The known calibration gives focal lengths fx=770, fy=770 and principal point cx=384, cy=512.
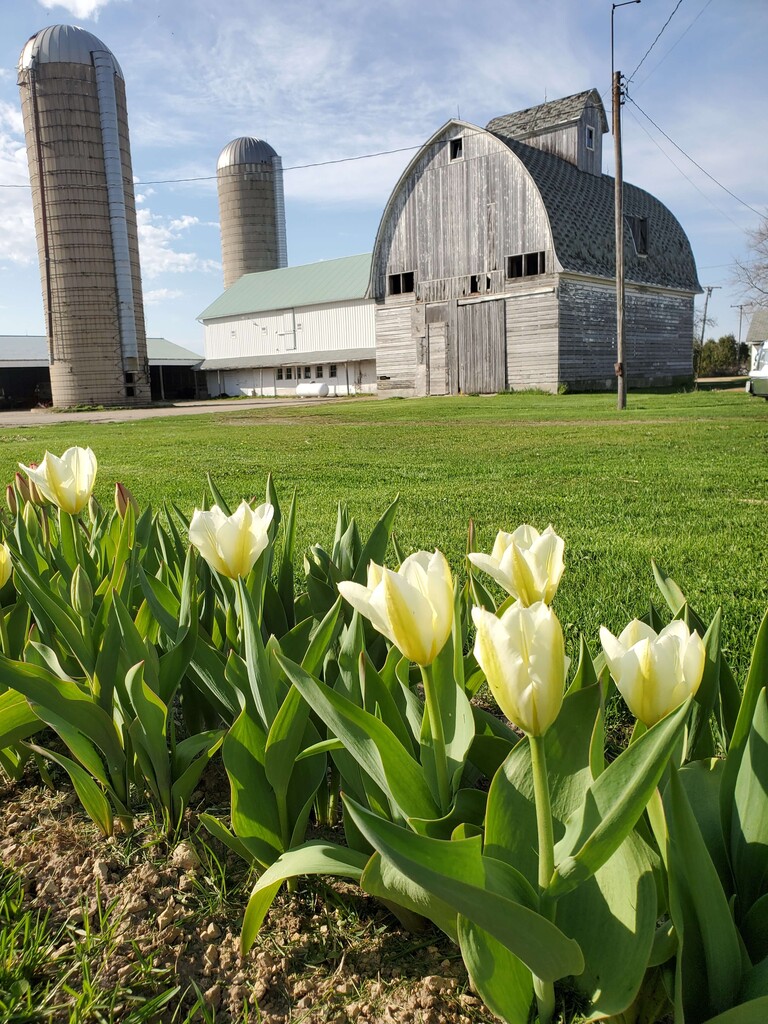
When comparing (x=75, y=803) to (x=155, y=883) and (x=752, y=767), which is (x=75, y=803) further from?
(x=752, y=767)

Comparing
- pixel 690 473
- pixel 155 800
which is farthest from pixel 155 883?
pixel 690 473

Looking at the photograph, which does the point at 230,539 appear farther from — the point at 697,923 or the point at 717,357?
the point at 717,357

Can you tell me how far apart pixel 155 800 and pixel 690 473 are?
20.9 ft

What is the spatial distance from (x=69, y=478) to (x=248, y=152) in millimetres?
52244

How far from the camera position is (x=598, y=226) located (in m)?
25.1

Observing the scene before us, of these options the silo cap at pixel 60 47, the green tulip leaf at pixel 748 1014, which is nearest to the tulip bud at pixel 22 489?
the green tulip leaf at pixel 748 1014

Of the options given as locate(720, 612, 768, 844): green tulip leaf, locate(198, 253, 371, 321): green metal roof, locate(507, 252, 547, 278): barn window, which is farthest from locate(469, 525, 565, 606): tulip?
locate(198, 253, 371, 321): green metal roof

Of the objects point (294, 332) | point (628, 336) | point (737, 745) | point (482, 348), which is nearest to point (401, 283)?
point (482, 348)

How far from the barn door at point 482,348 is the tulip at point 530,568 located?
949 inches

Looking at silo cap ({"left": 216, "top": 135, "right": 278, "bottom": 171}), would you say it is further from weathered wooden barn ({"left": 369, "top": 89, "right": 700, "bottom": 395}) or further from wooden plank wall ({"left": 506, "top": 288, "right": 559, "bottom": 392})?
wooden plank wall ({"left": 506, "top": 288, "right": 559, "bottom": 392})

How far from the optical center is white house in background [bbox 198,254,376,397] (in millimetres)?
38312

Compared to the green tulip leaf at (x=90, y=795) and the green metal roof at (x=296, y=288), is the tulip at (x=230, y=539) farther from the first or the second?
the green metal roof at (x=296, y=288)

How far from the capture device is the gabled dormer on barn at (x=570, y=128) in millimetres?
26859

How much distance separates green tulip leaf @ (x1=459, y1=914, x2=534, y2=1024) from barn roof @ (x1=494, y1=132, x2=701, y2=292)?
77.5 feet
